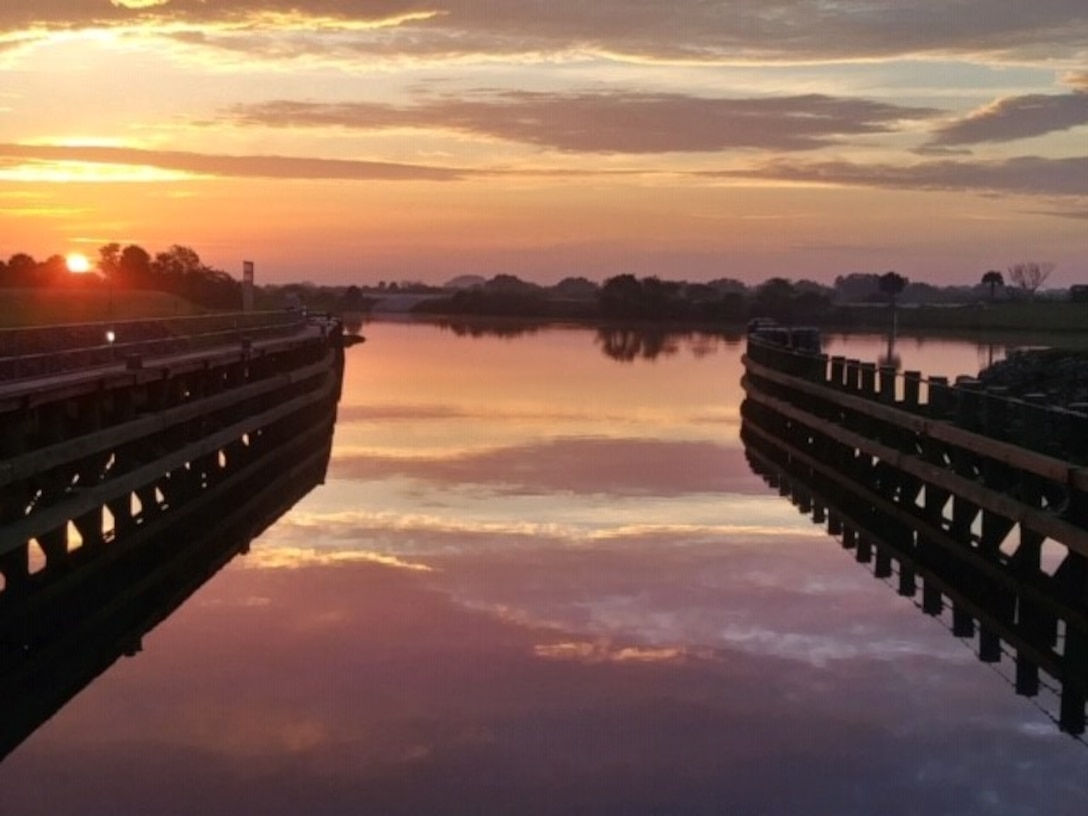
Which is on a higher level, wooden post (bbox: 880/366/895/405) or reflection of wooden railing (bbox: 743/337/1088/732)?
wooden post (bbox: 880/366/895/405)

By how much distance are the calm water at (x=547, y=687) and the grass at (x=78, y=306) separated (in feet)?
78.7

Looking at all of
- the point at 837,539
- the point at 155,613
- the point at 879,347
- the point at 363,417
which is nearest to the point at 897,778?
the point at 155,613

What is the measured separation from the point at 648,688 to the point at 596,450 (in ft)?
79.7

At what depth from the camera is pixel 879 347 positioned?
109 metres

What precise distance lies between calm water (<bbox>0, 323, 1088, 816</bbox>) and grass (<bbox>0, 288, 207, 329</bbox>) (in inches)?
945

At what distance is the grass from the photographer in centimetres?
5304

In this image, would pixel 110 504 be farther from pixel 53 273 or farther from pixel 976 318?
pixel 976 318

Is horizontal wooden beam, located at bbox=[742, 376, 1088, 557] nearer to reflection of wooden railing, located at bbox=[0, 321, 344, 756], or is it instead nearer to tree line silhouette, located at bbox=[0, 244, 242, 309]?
reflection of wooden railing, located at bbox=[0, 321, 344, 756]

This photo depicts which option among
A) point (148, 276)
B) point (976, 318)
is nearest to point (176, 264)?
point (148, 276)

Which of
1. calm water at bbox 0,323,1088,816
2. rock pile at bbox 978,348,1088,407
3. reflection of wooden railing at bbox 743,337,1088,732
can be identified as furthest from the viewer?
rock pile at bbox 978,348,1088,407

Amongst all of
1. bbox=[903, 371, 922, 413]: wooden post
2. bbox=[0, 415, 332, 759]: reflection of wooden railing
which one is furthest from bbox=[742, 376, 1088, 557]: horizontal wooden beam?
bbox=[0, 415, 332, 759]: reflection of wooden railing

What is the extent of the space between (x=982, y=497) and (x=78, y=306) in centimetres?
5023

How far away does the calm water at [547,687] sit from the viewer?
12.5 m

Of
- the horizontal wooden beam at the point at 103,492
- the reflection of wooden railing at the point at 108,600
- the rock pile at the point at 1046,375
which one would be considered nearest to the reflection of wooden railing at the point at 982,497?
the rock pile at the point at 1046,375
